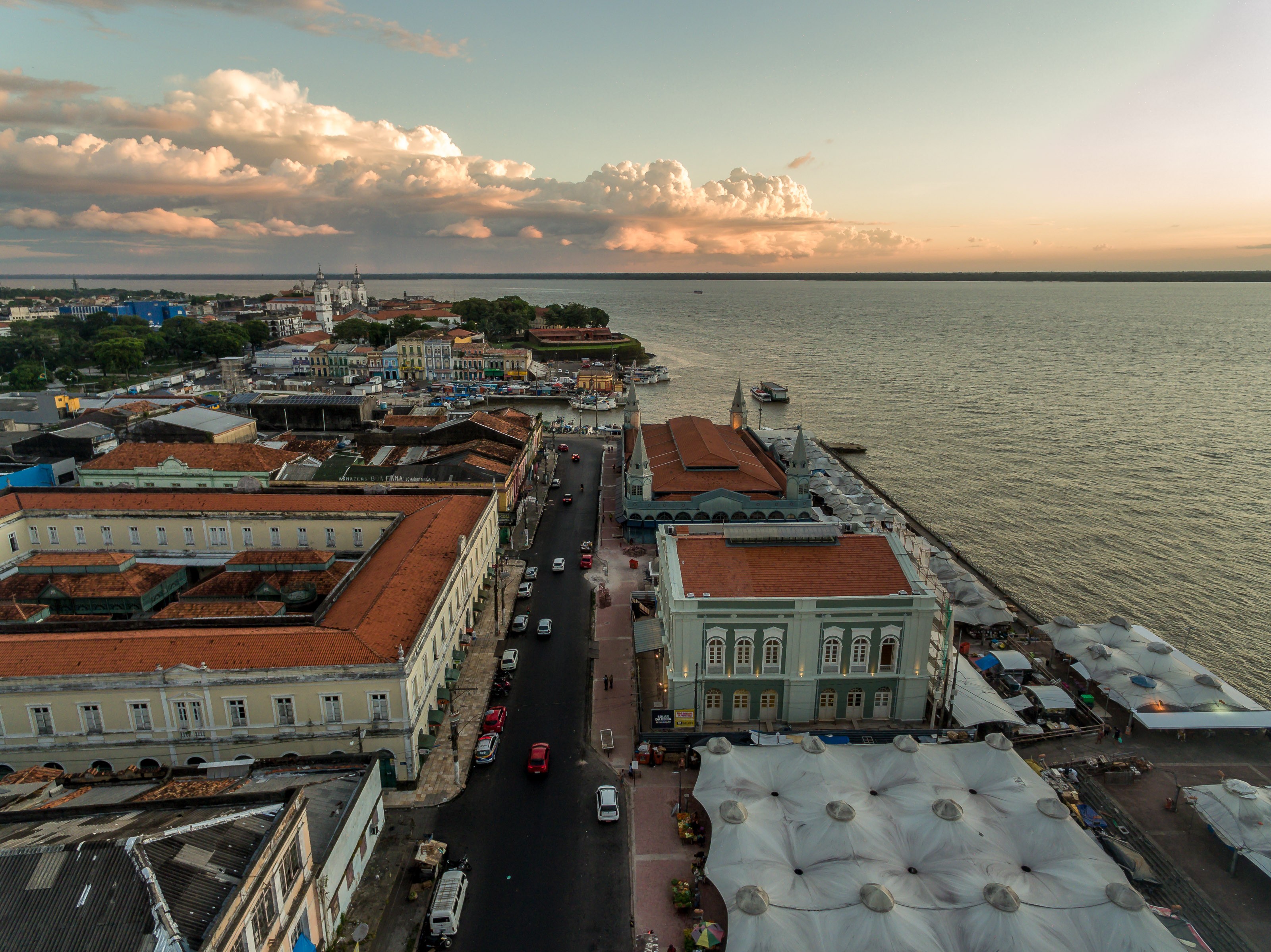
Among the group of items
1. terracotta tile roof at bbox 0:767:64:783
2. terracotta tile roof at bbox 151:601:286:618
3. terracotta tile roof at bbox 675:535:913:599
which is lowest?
terracotta tile roof at bbox 0:767:64:783

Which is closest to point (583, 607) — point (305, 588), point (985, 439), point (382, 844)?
point (305, 588)

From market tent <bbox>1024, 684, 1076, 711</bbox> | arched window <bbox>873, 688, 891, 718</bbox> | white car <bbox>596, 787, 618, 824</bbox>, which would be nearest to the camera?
white car <bbox>596, 787, 618, 824</bbox>

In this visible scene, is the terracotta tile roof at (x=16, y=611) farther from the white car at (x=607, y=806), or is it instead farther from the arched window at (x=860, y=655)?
the arched window at (x=860, y=655)

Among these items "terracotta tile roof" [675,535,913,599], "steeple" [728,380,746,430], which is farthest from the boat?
"terracotta tile roof" [675,535,913,599]

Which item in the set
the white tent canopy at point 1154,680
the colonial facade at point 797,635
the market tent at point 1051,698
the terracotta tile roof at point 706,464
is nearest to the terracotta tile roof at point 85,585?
the colonial facade at point 797,635

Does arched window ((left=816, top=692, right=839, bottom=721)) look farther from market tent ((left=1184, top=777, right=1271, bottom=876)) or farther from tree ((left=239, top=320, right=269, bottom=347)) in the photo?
tree ((left=239, top=320, right=269, bottom=347))

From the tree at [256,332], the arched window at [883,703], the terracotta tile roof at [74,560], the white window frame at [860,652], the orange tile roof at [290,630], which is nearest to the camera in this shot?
the orange tile roof at [290,630]

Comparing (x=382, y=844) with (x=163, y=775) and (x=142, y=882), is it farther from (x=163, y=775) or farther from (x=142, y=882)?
(x=142, y=882)
